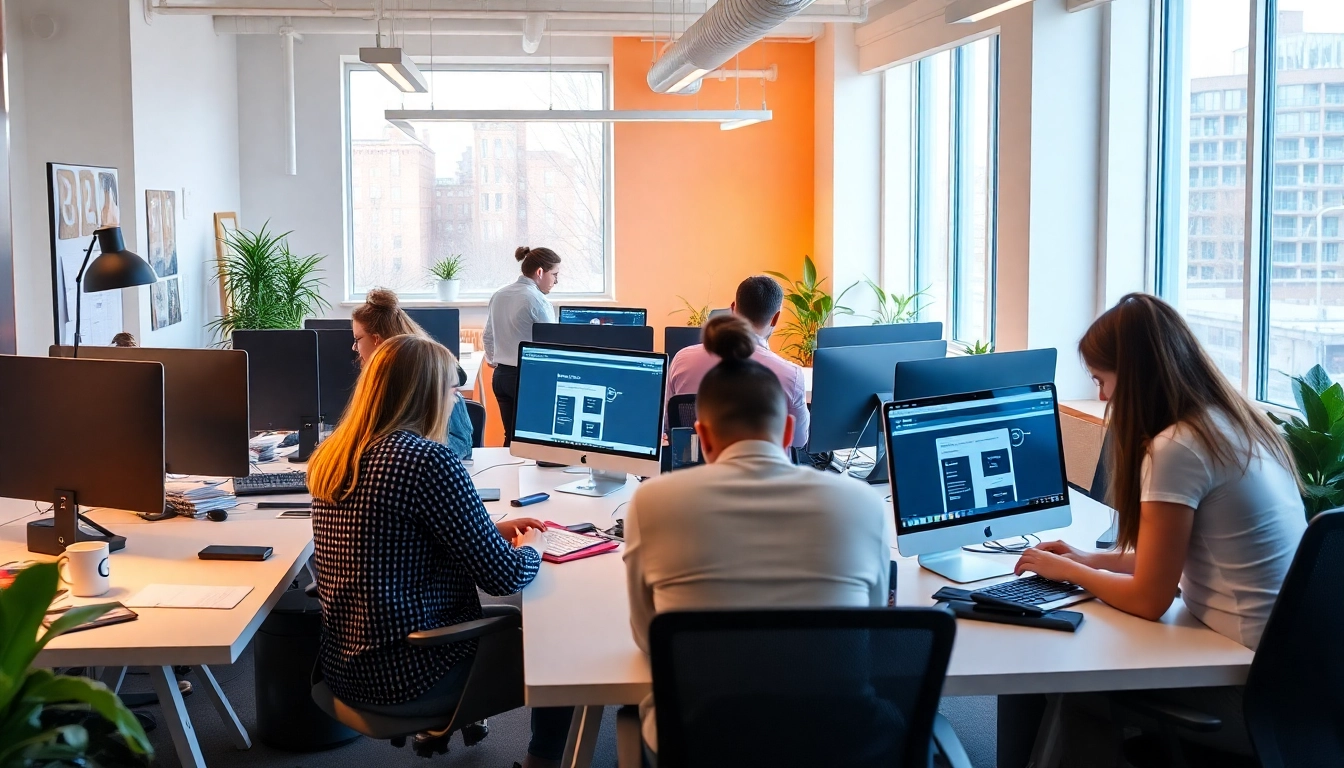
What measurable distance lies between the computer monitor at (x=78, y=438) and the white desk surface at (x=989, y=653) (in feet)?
3.53

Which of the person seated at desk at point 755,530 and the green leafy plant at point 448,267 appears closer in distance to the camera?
the person seated at desk at point 755,530

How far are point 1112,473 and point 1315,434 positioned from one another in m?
1.34

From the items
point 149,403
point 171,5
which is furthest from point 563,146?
point 149,403

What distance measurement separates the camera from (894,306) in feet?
27.4

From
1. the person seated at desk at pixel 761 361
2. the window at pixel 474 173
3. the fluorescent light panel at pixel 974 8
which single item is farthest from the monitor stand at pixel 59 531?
the window at pixel 474 173

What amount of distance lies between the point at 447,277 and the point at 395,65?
3.22m

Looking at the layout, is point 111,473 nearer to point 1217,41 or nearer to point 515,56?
point 1217,41

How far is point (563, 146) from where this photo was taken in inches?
359

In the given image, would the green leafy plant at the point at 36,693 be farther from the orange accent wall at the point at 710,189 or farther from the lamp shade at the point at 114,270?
the orange accent wall at the point at 710,189

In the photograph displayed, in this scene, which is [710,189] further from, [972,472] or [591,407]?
[972,472]

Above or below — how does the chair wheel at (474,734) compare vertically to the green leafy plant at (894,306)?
below

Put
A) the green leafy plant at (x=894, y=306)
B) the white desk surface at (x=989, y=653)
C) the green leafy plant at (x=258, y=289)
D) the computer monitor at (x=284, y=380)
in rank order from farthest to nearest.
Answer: the green leafy plant at (x=894, y=306)
the green leafy plant at (x=258, y=289)
the computer monitor at (x=284, y=380)
the white desk surface at (x=989, y=653)

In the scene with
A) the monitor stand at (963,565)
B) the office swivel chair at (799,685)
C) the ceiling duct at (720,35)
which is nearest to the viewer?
the office swivel chair at (799,685)

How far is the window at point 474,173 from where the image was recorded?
8961 mm
